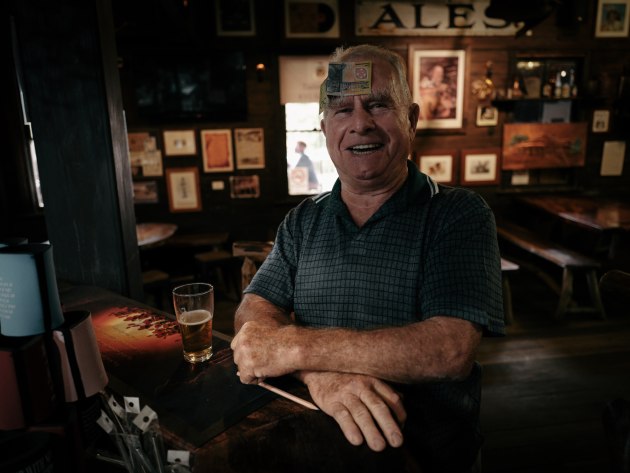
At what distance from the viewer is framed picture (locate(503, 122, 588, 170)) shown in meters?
5.98

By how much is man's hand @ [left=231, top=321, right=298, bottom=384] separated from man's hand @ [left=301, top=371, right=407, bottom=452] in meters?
0.08

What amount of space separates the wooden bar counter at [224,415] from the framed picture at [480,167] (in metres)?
5.25

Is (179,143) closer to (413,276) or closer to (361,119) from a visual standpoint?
(361,119)

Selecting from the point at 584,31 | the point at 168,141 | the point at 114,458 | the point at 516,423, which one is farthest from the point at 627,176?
the point at 114,458

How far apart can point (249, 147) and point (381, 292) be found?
4601 millimetres

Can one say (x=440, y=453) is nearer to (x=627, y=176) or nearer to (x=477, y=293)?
(x=477, y=293)

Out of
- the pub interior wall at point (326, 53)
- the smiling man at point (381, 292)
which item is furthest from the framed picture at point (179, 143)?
the smiling man at point (381, 292)

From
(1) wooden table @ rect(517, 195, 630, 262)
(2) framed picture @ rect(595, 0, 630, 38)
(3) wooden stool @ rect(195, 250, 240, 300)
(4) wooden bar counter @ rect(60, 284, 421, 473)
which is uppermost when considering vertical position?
(2) framed picture @ rect(595, 0, 630, 38)

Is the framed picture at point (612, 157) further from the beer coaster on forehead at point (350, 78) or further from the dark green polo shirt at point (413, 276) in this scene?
the beer coaster on forehead at point (350, 78)

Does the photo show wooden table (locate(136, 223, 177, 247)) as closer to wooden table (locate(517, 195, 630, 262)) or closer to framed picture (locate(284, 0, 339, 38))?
→ framed picture (locate(284, 0, 339, 38))

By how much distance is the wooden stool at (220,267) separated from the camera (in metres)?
4.91

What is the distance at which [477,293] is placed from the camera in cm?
127

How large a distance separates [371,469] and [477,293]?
0.60 meters

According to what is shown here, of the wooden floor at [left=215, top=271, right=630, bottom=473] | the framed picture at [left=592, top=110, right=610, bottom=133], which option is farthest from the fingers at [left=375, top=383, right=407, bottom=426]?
the framed picture at [left=592, top=110, right=610, bottom=133]
